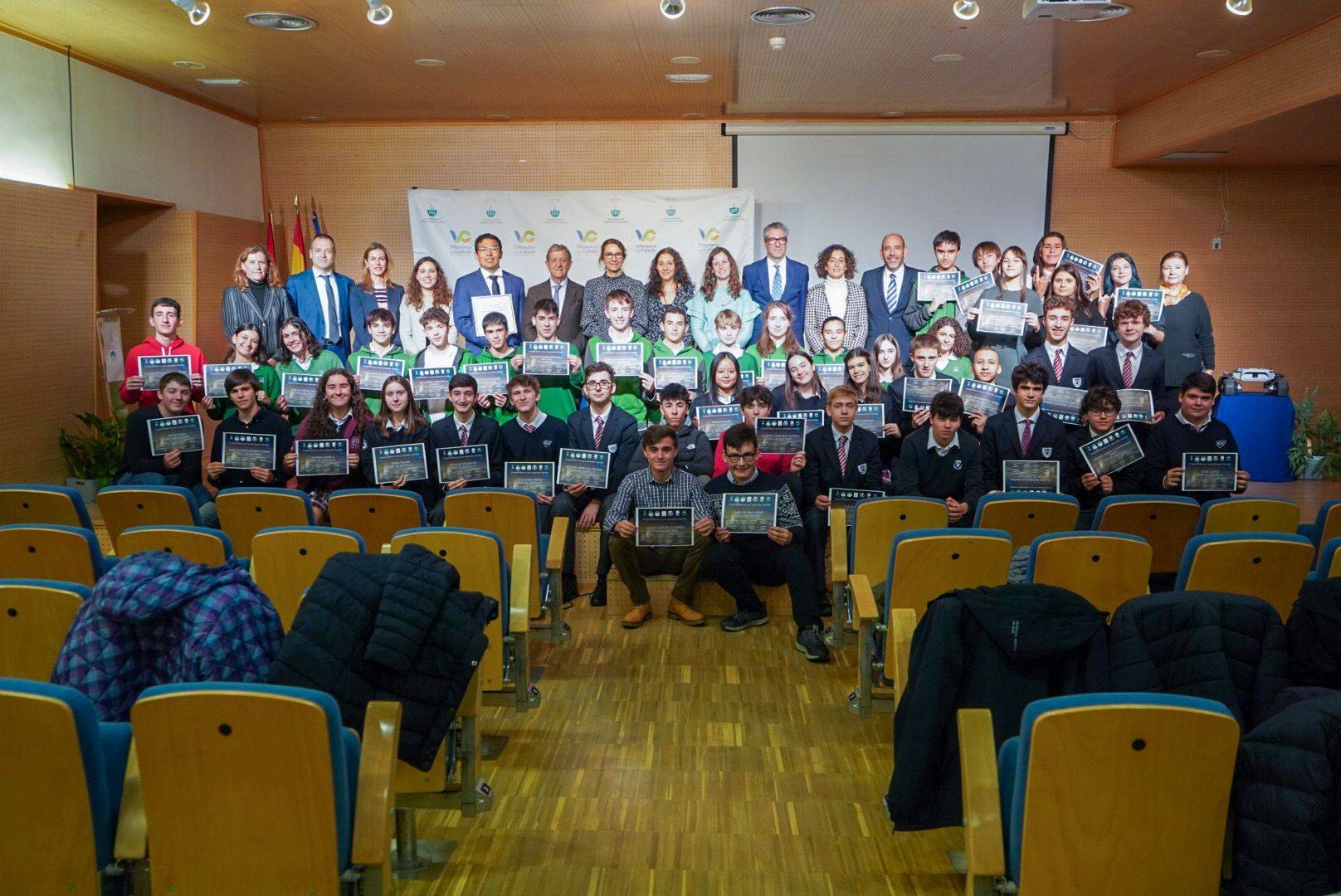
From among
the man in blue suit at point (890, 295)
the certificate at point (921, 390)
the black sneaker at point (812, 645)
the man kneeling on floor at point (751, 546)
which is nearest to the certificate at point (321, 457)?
the man kneeling on floor at point (751, 546)

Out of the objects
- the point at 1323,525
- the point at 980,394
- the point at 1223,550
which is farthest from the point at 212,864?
the point at 980,394

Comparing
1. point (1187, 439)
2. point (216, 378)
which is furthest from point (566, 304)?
point (1187, 439)

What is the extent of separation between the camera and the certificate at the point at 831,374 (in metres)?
6.95

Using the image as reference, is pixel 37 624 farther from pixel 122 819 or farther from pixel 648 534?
pixel 648 534

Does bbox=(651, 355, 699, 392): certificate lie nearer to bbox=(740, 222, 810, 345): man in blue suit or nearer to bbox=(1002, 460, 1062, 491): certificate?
bbox=(740, 222, 810, 345): man in blue suit

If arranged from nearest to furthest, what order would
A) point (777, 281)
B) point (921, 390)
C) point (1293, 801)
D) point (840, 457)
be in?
1. point (1293, 801)
2. point (840, 457)
3. point (921, 390)
4. point (777, 281)

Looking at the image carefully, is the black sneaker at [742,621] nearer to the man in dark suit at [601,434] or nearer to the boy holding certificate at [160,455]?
the man in dark suit at [601,434]

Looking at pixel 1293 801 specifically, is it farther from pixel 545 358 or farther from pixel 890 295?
pixel 890 295

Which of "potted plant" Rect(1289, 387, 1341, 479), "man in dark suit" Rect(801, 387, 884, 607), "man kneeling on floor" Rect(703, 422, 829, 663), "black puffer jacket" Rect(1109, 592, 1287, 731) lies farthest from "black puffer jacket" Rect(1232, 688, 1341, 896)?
"potted plant" Rect(1289, 387, 1341, 479)

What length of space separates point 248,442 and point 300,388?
71 cm

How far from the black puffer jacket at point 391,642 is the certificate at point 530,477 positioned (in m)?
3.01

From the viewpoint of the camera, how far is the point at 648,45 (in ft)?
23.7

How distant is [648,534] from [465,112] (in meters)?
6.06

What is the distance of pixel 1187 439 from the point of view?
19.6ft
